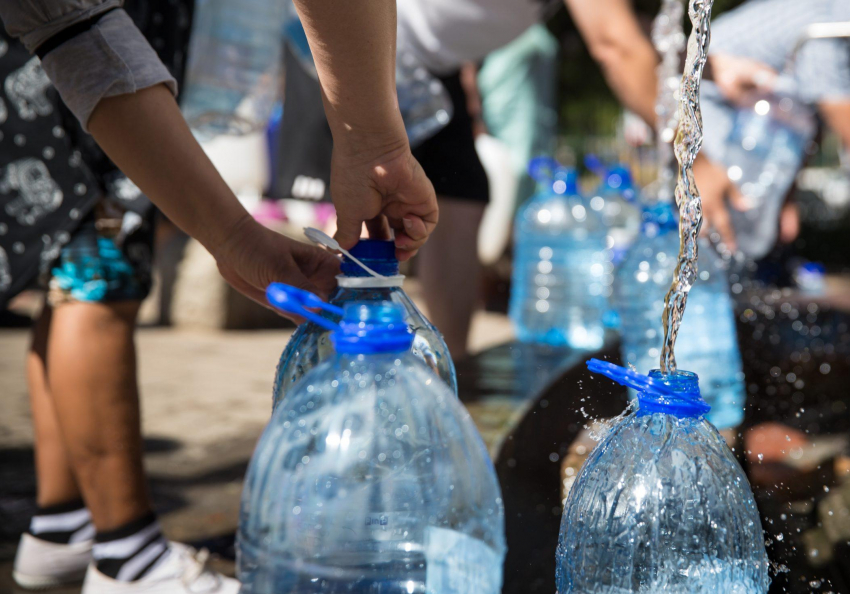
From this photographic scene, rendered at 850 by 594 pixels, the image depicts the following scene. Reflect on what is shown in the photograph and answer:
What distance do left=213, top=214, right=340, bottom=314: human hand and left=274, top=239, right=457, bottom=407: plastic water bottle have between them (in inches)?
2.6

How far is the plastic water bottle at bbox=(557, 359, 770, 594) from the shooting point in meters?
0.99

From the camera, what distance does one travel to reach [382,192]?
119 cm

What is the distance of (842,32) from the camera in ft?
6.61

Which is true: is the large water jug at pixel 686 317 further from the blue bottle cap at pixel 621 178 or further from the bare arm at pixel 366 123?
the bare arm at pixel 366 123

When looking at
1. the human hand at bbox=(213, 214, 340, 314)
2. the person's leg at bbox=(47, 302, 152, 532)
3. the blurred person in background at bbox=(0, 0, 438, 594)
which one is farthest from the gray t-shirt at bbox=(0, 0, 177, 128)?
the person's leg at bbox=(47, 302, 152, 532)

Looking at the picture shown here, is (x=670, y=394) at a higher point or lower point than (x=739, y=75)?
lower

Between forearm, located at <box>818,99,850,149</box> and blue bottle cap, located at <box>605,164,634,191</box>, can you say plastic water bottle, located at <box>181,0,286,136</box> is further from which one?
forearm, located at <box>818,99,850,149</box>

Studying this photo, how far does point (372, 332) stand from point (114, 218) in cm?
121

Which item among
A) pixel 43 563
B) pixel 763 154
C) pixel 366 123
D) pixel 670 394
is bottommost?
pixel 43 563

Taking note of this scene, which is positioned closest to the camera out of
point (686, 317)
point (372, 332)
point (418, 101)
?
point (372, 332)

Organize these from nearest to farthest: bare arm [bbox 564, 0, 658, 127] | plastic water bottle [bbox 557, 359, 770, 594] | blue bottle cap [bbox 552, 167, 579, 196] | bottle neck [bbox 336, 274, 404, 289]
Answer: plastic water bottle [bbox 557, 359, 770, 594]
bottle neck [bbox 336, 274, 404, 289]
bare arm [bbox 564, 0, 658, 127]
blue bottle cap [bbox 552, 167, 579, 196]

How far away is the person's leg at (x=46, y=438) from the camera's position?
6.36 ft

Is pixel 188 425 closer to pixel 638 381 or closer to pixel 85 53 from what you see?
pixel 85 53

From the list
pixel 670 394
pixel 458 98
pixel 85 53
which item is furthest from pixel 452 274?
pixel 670 394
